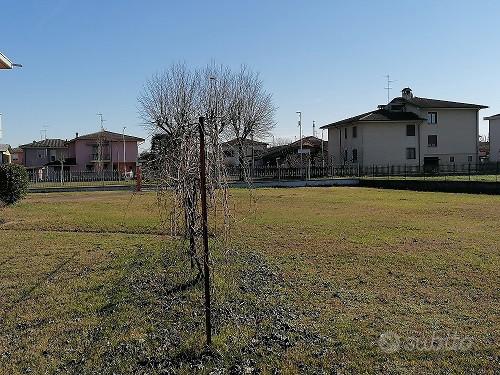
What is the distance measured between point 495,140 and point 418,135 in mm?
9611

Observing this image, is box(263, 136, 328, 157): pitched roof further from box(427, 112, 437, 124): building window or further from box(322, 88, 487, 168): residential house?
box(427, 112, 437, 124): building window

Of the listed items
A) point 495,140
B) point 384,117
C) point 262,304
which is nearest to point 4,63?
point 262,304

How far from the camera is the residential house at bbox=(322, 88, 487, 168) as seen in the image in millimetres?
49719

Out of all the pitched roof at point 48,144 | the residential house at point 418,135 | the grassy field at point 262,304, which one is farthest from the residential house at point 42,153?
the grassy field at point 262,304

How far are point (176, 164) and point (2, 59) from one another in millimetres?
13228

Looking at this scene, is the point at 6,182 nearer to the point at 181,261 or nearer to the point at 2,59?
the point at 2,59

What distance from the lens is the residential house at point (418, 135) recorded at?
4972cm

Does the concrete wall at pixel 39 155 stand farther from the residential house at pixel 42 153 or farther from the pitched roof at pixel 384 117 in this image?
the pitched roof at pixel 384 117

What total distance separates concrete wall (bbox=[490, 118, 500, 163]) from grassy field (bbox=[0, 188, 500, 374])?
45.6m

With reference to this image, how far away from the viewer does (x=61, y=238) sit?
1160 centimetres

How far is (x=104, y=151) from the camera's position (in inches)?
2608

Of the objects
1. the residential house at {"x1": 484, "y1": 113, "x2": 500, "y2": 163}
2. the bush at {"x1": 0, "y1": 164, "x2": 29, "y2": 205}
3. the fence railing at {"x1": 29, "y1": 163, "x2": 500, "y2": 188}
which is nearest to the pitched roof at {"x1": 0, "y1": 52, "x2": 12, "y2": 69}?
the bush at {"x1": 0, "y1": 164, "x2": 29, "y2": 205}

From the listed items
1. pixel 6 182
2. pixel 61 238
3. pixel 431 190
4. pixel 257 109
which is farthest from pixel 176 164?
pixel 257 109

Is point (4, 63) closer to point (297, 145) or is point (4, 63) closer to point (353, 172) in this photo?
point (353, 172)
